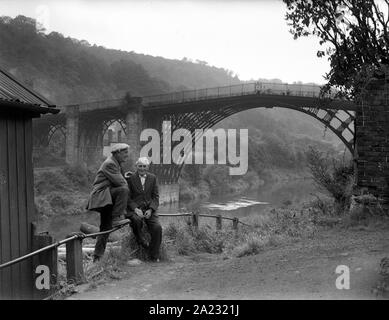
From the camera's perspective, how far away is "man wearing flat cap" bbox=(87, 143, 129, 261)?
6051mm

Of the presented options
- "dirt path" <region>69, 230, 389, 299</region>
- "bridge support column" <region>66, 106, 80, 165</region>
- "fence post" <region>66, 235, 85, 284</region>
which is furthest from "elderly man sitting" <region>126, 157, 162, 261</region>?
"bridge support column" <region>66, 106, 80, 165</region>

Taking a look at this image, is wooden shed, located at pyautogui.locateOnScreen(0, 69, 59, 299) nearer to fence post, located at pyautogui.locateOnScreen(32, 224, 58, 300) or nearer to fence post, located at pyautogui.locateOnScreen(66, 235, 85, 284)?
fence post, located at pyautogui.locateOnScreen(32, 224, 58, 300)

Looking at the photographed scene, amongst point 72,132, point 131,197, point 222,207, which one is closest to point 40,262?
point 131,197

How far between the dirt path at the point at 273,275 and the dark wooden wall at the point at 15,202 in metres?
1.76

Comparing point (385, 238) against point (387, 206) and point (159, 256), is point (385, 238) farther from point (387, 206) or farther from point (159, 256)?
point (159, 256)

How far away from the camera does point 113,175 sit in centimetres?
605

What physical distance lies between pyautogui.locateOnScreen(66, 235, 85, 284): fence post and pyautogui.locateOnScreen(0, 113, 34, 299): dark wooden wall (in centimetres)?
145

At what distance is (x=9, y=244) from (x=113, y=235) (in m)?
4.26

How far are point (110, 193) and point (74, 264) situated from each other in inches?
43.6

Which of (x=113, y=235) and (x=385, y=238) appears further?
(x=113, y=235)

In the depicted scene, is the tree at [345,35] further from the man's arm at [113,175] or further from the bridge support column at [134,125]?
the bridge support column at [134,125]

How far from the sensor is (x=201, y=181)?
1871 inches

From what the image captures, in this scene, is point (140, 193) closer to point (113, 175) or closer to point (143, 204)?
point (143, 204)
